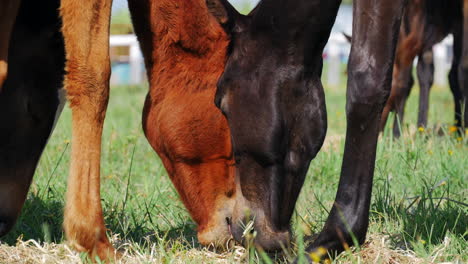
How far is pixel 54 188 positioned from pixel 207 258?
1358mm

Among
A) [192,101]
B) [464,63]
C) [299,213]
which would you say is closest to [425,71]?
[464,63]

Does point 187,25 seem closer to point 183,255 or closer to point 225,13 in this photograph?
point 225,13

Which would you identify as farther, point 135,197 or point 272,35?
point 135,197

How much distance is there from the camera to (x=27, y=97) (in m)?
3.09

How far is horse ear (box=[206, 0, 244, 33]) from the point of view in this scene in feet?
9.17

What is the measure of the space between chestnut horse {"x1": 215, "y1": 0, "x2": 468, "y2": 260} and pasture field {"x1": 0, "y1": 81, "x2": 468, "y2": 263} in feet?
0.54

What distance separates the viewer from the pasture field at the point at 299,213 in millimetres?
2703

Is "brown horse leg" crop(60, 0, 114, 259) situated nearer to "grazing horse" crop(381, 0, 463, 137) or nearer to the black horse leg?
the black horse leg

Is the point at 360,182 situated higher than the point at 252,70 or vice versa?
the point at 252,70

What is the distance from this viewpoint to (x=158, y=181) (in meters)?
4.32

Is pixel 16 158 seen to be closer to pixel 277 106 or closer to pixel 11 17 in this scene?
pixel 11 17

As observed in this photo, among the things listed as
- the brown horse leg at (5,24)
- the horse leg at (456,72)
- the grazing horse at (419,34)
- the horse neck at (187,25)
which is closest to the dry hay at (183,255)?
the brown horse leg at (5,24)

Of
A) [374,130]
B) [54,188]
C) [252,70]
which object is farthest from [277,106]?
[54,188]

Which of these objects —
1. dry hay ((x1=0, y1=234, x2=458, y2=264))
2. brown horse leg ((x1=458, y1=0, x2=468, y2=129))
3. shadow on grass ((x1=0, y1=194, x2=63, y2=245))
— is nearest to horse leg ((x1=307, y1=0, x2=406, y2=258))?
dry hay ((x1=0, y1=234, x2=458, y2=264))
